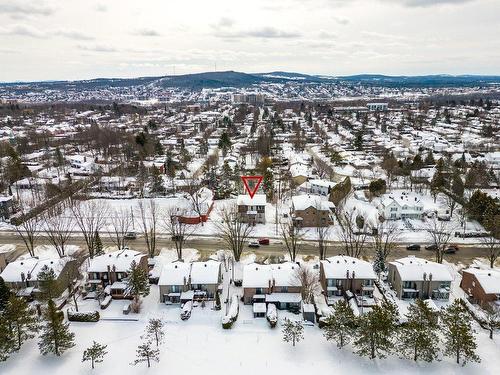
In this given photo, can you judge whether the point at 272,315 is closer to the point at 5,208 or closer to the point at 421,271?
the point at 421,271

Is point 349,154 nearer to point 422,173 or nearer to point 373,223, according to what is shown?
point 422,173

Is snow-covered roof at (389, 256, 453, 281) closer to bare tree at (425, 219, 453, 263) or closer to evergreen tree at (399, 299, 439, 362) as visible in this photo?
bare tree at (425, 219, 453, 263)

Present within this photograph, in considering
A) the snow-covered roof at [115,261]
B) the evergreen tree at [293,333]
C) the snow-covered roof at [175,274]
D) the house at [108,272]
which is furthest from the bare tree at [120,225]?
the evergreen tree at [293,333]

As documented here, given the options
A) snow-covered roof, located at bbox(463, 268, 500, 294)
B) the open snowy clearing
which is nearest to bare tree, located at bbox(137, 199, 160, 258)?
the open snowy clearing

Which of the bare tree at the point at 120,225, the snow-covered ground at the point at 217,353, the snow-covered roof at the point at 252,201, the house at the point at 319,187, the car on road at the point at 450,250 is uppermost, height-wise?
the snow-covered roof at the point at 252,201

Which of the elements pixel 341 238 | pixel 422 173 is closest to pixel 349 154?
pixel 422 173

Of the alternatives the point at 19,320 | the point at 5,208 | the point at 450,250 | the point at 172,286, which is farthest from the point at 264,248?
the point at 5,208

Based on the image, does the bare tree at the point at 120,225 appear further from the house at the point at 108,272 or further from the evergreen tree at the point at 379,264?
the evergreen tree at the point at 379,264
